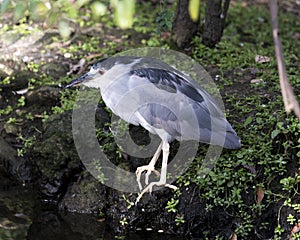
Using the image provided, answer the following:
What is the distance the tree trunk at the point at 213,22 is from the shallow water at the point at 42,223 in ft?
9.19

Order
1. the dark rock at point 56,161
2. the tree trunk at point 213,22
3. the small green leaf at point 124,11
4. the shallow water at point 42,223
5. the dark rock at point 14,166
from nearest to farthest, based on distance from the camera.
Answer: the small green leaf at point 124,11 → the shallow water at point 42,223 → the dark rock at point 56,161 → the dark rock at point 14,166 → the tree trunk at point 213,22

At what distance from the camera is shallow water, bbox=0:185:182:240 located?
4781 mm

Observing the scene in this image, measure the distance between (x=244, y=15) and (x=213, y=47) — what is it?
5.41 feet

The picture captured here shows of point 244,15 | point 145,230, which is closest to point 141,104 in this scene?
point 145,230

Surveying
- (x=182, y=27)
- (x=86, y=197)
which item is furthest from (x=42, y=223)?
(x=182, y=27)

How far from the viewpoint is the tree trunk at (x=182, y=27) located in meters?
6.62

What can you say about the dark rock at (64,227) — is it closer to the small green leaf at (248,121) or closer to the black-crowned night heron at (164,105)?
the black-crowned night heron at (164,105)

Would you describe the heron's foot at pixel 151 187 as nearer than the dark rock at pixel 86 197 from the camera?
Yes

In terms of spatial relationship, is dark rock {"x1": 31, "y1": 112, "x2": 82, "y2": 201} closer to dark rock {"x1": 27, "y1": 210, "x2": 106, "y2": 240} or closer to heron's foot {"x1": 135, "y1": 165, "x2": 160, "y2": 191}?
dark rock {"x1": 27, "y1": 210, "x2": 106, "y2": 240}

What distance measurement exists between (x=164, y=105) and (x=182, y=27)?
234 centimetres

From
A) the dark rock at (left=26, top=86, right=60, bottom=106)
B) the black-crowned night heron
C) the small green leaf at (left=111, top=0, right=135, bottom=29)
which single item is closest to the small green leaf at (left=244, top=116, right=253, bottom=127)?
the black-crowned night heron

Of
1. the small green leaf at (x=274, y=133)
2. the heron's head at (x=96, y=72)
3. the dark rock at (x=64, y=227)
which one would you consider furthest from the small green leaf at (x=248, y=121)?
the dark rock at (x=64, y=227)

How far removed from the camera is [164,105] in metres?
4.61

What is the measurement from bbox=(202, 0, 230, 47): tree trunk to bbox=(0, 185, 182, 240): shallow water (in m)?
2.80
